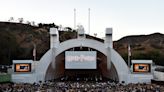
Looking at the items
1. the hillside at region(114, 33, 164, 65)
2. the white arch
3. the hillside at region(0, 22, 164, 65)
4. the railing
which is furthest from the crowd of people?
the hillside at region(114, 33, 164, 65)

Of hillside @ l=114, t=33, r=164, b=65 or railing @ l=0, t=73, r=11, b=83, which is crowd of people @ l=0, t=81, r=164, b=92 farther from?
hillside @ l=114, t=33, r=164, b=65

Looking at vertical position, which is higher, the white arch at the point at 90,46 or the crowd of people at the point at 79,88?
the white arch at the point at 90,46

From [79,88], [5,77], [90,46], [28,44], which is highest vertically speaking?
[28,44]

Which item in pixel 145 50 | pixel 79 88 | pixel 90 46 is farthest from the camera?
pixel 145 50

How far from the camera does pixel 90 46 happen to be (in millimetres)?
60312

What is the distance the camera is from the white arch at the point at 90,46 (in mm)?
58156

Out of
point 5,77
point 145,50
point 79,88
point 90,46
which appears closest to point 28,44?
point 145,50

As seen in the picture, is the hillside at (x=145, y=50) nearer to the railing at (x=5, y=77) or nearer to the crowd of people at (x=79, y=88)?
the railing at (x=5, y=77)

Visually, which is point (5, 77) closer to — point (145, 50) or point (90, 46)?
point (90, 46)

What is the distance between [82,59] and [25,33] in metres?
93.6

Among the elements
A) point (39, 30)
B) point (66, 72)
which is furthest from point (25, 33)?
point (66, 72)

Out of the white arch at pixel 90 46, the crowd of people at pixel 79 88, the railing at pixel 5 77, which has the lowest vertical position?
the crowd of people at pixel 79 88

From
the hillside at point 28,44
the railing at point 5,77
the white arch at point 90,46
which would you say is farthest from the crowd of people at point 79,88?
the hillside at point 28,44

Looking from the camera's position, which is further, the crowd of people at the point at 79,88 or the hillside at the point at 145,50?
the hillside at the point at 145,50
